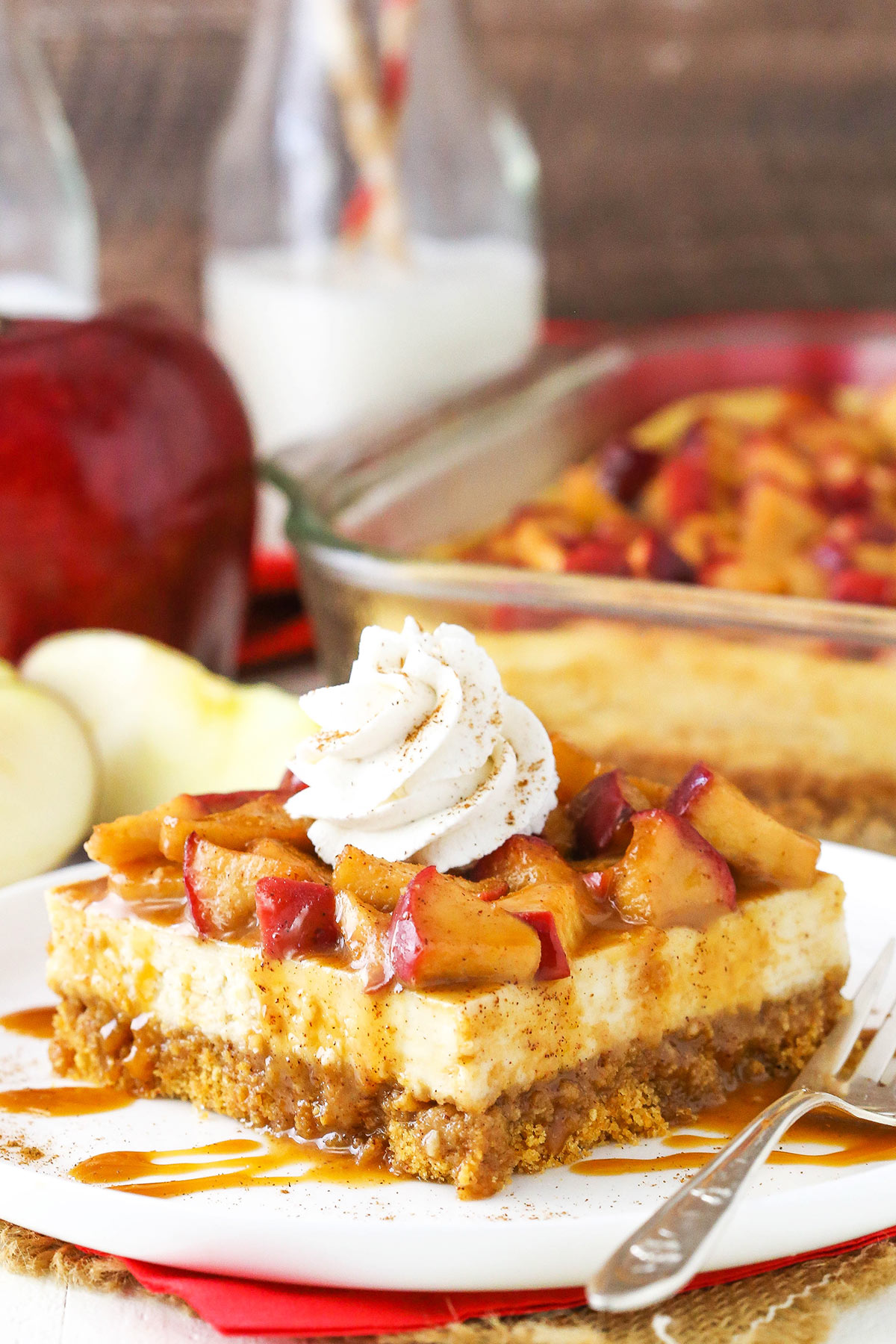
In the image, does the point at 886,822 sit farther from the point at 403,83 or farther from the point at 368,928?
the point at 403,83

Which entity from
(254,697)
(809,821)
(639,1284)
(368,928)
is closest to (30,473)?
(254,697)

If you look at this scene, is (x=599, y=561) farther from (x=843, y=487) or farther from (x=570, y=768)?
(x=570, y=768)

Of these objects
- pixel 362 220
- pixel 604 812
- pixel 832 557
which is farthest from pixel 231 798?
pixel 362 220

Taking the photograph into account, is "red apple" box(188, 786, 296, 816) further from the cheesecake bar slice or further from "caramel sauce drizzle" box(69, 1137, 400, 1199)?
"caramel sauce drizzle" box(69, 1137, 400, 1199)

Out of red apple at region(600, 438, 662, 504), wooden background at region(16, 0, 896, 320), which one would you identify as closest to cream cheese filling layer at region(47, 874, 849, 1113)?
red apple at region(600, 438, 662, 504)

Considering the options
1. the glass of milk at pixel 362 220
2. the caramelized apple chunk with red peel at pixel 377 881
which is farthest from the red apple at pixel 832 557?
the caramelized apple chunk with red peel at pixel 377 881
